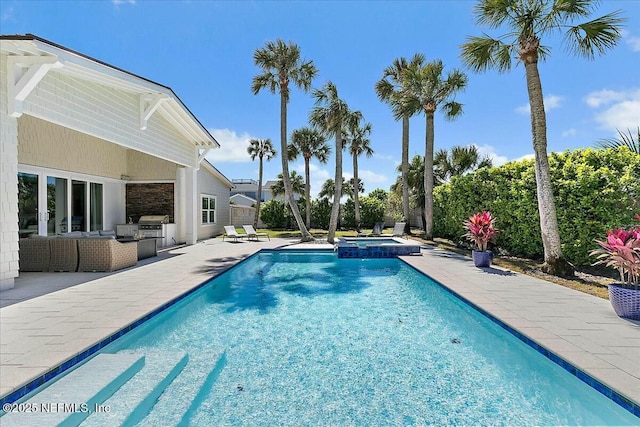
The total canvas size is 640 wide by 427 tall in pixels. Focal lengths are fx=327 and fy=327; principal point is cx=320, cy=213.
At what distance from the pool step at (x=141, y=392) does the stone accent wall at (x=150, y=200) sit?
12.1 meters

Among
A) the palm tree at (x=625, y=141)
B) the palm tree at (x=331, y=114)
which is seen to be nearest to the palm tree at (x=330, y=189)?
the palm tree at (x=331, y=114)

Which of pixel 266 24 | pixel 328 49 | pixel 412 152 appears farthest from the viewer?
pixel 412 152

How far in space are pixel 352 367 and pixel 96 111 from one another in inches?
334

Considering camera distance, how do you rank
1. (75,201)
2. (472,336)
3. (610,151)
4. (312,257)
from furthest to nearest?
1. (312,257)
2. (75,201)
3. (610,151)
4. (472,336)

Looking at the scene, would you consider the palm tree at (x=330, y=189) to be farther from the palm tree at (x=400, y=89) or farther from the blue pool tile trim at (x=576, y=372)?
the blue pool tile trim at (x=576, y=372)

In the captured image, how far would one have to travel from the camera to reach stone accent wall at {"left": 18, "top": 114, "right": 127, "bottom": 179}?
30.1 feet

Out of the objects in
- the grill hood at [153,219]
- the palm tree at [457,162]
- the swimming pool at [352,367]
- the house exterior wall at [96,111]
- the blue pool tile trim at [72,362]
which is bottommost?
the swimming pool at [352,367]

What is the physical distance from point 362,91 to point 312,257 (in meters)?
11.2

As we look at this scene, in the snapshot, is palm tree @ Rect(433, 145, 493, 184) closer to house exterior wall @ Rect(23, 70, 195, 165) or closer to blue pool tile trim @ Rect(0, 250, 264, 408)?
house exterior wall @ Rect(23, 70, 195, 165)

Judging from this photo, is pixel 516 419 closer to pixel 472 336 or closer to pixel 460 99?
pixel 472 336

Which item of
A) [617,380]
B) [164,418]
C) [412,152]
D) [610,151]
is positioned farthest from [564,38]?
[412,152]

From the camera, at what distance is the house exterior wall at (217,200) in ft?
56.4

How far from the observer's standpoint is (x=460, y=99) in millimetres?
15695

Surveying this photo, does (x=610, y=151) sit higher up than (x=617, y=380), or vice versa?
(x=610, y=151)
